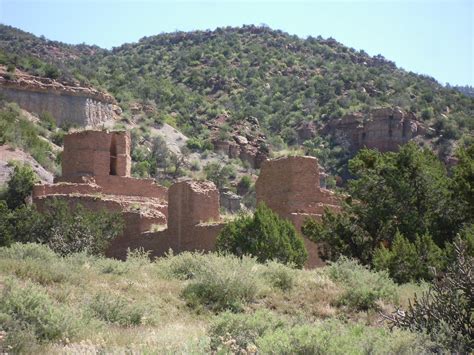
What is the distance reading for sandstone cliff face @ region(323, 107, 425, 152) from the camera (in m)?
61.7

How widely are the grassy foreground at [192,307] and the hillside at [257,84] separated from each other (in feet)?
128

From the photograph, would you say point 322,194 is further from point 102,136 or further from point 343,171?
point 343,171

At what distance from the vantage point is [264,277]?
1434cm

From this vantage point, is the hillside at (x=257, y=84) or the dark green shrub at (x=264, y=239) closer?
the dark green shrub at (x=264, y=239)

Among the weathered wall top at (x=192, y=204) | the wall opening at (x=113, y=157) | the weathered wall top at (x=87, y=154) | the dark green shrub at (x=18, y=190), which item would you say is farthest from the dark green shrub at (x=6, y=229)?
the weathered wall top at (x=192, y=204)

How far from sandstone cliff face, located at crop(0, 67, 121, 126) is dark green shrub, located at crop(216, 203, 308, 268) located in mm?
38032

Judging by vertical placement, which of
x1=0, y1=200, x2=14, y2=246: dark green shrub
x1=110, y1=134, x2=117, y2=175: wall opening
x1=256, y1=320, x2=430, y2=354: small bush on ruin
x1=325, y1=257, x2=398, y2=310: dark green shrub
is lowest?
x1=0, y1=200, x2=14, y2=246: dark green shrub

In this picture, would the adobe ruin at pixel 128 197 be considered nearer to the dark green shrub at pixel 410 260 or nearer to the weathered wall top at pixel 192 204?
the weathered wall top at pixel 192 204

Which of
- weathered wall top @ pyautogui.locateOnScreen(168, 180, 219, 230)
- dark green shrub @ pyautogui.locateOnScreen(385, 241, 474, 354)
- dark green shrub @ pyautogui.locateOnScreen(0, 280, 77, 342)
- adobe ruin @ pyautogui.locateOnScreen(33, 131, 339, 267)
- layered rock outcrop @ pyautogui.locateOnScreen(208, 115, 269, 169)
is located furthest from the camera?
layered rock outcrop @ pyautogui.locateOnScreen(208, 115, 269, 169)

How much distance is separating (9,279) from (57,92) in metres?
46.1

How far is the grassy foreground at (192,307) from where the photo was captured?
784cm

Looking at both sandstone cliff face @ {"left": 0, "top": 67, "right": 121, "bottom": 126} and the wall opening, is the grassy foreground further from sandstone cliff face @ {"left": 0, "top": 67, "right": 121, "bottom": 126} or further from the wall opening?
sandstone cliff face @ {"left": 0, "top": 67, "right": 121, "bottom": 126}

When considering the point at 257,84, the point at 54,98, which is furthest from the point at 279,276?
the point at 257,84

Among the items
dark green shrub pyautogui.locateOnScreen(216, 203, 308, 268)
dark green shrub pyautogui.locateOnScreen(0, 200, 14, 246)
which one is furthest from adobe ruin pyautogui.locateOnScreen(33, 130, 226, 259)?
dark green shrub pyautogui.locateOnScreen(216, 203, 308, 268)
